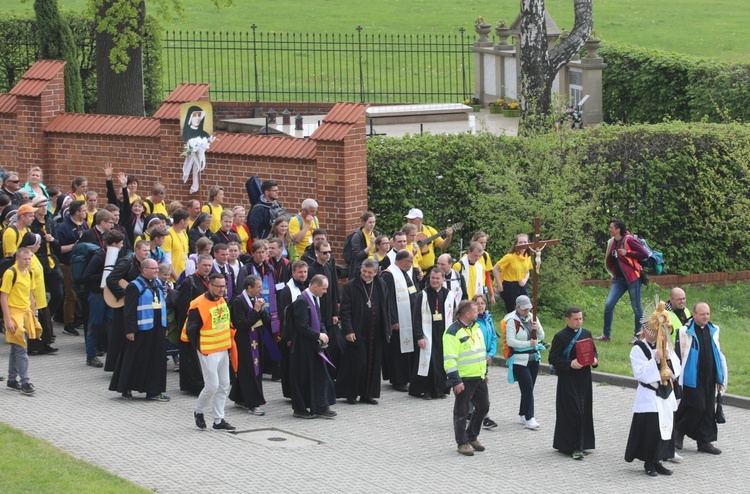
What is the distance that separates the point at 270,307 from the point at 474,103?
2075 cm

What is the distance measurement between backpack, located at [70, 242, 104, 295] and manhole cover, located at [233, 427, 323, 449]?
3.68 meters

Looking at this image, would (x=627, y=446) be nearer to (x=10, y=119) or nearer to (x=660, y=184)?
(x=660, y=184)

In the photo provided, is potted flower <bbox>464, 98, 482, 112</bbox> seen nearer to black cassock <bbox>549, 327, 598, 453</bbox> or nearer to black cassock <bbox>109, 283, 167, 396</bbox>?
black cassock <bbox>109, 283, 167, 396</bbox>

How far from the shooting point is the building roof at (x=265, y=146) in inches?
746

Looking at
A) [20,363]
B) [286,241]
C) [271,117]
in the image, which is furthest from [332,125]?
[271,117]

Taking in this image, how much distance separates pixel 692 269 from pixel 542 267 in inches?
147

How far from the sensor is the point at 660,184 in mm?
20406

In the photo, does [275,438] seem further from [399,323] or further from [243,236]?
[243,236]

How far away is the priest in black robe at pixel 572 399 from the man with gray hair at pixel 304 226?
4935 millimetres

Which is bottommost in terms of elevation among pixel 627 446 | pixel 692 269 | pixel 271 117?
pixel 627 446

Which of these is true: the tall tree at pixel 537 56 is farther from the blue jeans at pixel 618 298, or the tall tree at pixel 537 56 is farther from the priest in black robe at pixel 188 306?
the priest in black robe at pixel 188 306

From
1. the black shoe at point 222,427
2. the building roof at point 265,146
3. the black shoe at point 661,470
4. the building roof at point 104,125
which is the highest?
the building roof at point 104,125

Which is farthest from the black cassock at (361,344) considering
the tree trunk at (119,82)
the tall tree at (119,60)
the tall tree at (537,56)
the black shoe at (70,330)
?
the tree trunk at (119,82)

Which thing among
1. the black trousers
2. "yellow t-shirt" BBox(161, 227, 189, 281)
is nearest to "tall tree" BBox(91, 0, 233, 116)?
"yellow t-shirt" BBox(161, 227, 189, 281)
